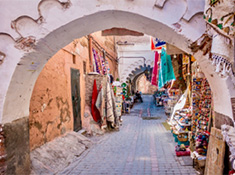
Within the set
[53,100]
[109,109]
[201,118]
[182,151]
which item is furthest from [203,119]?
[109,109]

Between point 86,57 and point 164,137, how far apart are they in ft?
13.0

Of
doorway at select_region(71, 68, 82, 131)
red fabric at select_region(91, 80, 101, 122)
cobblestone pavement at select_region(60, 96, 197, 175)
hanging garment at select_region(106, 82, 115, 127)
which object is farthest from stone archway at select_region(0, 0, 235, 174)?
hanging garment at select_region(106, 82, 115, 127)

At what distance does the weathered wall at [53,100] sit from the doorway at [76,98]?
0.23 m

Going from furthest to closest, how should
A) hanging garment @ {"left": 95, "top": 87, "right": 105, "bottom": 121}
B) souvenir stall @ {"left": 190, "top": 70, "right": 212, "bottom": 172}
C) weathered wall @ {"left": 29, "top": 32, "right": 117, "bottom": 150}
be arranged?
hanging garment @ {"left": 95, "top": 87, "right": 105, "bottom": 121}, weathered wall @ {"left": 29, "top": 32, "right": 117, "bottom": 150}, souvenir stall @ {"left": 190, "top": 70, "right": 212, "bottom": 172}

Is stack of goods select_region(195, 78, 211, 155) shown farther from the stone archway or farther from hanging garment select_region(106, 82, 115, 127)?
hanging garment select_region(106, 82, 115, 127)

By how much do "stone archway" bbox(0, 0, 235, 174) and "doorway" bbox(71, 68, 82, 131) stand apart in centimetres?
308

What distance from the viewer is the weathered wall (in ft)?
11.5

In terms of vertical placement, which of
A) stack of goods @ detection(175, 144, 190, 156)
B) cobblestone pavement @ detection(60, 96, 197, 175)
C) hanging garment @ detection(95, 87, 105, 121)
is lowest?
cobblestone pavement @ detection(60, 96, 197, 175)

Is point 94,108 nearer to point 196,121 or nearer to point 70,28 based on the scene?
point 196,121

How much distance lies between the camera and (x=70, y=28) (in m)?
2.14

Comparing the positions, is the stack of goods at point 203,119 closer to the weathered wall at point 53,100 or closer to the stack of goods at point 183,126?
the stack of goods at point 183,126

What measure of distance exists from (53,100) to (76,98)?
1529mm

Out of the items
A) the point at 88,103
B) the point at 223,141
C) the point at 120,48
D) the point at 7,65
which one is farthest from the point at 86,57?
the point at 120,48

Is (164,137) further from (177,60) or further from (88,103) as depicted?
(88,103)
